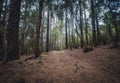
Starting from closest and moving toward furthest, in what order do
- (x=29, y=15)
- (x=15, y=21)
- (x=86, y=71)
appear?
(x=86, y=71)
(x=15, y=21)
(x=29, y=15)

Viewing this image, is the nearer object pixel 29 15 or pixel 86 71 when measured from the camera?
pixel 86 71

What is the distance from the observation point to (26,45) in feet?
75.7

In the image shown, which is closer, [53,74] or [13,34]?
[53,74]

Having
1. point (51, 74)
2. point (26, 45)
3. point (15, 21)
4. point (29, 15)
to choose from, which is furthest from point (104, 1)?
point (26, 45)

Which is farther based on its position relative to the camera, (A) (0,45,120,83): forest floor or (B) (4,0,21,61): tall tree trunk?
(B) (4,0,21,61): tall tree trunk

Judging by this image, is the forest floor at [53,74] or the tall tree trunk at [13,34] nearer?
the forest floor at [53,74]

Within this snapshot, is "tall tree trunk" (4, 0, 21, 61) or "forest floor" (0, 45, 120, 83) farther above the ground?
"tall tree trunk" (4, 0, 21, 61)

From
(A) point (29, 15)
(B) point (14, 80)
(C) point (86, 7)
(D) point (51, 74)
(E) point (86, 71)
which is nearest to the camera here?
(B) point (14, 80)

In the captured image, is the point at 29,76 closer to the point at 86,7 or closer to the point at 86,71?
the point at 86,71

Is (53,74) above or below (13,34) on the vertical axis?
below

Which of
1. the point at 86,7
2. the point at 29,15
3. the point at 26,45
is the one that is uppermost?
the point at 86,7

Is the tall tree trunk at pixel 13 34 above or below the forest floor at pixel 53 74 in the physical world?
above

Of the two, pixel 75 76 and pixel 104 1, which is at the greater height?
pixel 104 1

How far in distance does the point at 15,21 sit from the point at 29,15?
9651 mm
